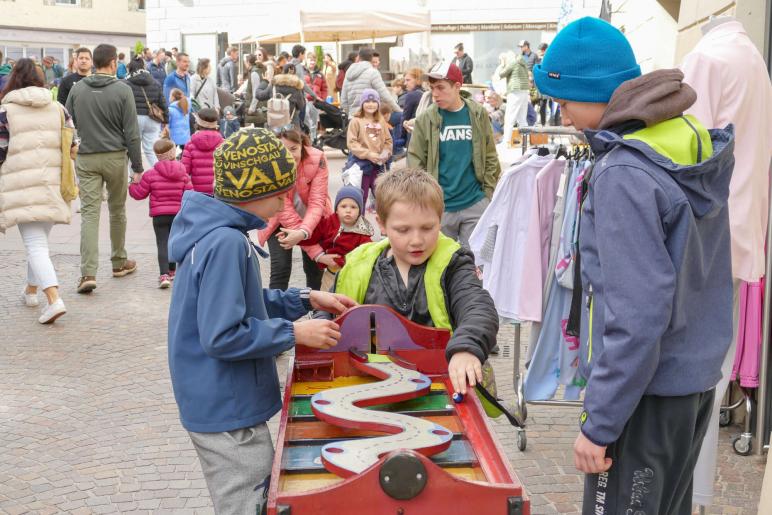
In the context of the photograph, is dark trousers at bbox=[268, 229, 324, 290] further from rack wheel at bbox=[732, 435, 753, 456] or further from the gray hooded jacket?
the gray hooded jacket

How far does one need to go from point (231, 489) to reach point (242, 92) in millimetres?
17641

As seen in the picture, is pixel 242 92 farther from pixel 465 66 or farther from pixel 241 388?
pixel 241 388

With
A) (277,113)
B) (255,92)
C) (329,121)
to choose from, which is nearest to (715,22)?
(277,113)

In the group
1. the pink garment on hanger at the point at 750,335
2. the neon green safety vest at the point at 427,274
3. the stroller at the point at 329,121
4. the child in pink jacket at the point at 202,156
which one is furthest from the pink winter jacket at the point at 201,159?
the stroller at the point at 329,121

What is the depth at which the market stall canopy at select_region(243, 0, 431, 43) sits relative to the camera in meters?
17.6

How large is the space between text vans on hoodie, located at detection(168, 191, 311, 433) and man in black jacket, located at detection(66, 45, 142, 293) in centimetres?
605

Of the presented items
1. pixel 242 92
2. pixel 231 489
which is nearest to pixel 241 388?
pixel 231 489

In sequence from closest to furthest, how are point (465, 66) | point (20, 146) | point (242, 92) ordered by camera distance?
point (20, 146)
point (242, 92)
point (465, 66)

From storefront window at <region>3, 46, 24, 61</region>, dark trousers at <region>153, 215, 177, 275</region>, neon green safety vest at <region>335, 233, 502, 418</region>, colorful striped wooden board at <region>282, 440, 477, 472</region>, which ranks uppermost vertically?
storefront window at <region>3, 46, 24, 61</region>

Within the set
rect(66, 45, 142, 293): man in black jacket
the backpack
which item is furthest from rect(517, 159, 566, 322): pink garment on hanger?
the backpack

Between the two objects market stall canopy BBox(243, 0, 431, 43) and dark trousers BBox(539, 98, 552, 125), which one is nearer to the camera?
market stall canopy BBox(243, 0, 431, 43)

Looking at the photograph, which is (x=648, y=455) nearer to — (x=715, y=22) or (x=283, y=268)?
(x=715, y=22)

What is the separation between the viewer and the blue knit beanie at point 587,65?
2.68m

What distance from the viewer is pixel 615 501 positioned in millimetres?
2539
